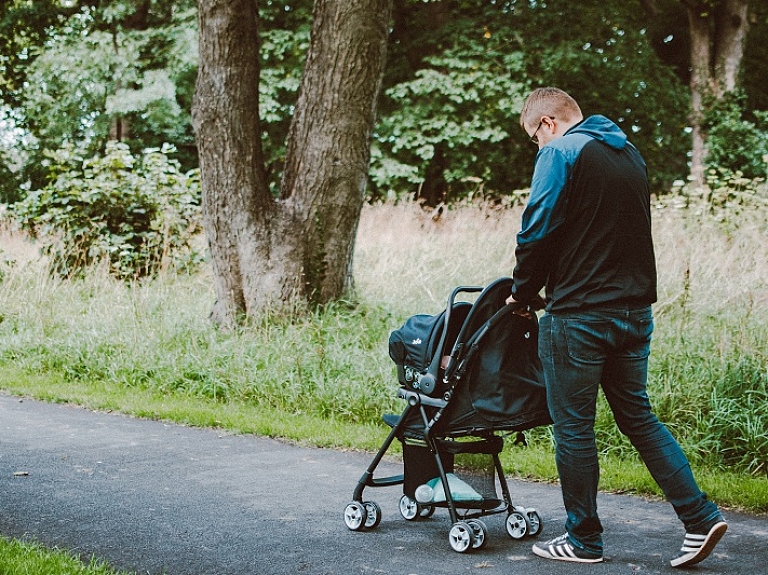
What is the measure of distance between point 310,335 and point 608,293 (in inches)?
225

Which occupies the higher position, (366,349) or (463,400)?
(463,400)

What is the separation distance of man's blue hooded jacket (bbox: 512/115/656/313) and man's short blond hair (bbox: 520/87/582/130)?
0.64 feet

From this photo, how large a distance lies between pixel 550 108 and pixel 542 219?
616 mm

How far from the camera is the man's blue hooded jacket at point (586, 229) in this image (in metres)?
4.12

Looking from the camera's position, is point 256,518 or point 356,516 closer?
point 356,516

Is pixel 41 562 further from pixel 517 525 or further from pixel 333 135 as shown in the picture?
pixel 333 135

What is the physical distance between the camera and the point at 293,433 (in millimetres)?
7375

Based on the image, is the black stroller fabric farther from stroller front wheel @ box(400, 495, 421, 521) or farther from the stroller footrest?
stroller front wheel @ box(400, 495, 421, 521)

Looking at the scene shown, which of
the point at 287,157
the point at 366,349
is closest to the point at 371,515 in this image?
the point at 366,349

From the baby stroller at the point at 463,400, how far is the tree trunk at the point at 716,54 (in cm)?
2074

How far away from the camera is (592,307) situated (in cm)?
413

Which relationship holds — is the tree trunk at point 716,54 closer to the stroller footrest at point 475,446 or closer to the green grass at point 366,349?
the green grass at point 366,349

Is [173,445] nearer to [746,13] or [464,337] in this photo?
[464,337]

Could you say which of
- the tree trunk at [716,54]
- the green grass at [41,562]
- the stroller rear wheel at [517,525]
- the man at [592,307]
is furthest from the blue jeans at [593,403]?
the tree trunk at [716,54]
